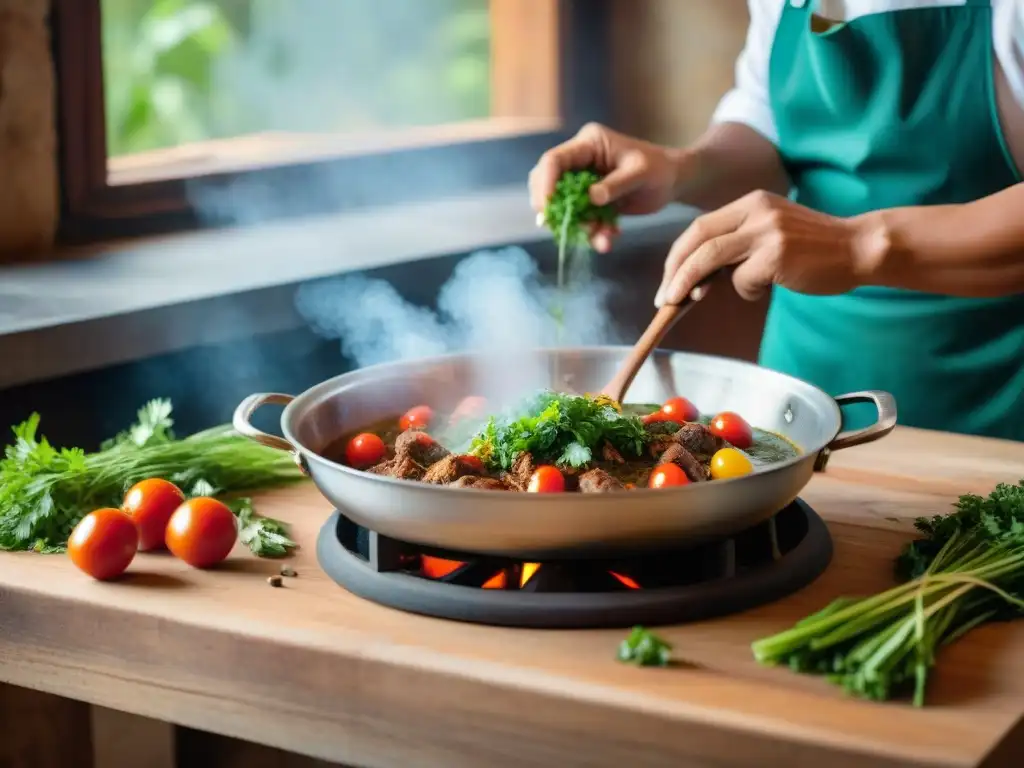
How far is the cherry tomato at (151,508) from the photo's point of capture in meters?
1.65

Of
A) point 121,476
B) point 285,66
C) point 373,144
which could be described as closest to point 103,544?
point 121,476

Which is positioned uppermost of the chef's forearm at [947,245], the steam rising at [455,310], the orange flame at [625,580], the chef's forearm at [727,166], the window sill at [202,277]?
the chef's forearm at [727,166]

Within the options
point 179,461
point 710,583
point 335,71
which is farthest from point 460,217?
point 710,583

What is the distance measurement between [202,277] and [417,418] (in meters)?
0.93

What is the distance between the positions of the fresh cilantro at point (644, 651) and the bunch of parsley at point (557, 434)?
29 centimetres

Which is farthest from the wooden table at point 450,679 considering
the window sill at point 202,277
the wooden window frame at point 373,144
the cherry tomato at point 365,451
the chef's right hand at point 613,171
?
the wooden window frame at point 373,144

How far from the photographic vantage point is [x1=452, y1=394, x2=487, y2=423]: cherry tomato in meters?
1.87

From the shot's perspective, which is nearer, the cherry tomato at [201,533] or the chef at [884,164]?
the cherry tomato at [201,533]

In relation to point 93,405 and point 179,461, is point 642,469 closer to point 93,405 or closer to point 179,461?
point 179,461

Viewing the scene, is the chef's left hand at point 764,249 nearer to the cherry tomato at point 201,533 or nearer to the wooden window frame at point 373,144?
the cherry tomato at point 201,533

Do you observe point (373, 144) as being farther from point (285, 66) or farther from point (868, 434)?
point (868, 434)

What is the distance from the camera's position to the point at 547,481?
59.8 inches

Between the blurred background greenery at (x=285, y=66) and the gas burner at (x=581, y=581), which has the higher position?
the blurred background greenery at (x=285, y=66)

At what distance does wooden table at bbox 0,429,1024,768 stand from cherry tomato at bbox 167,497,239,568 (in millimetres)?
22
